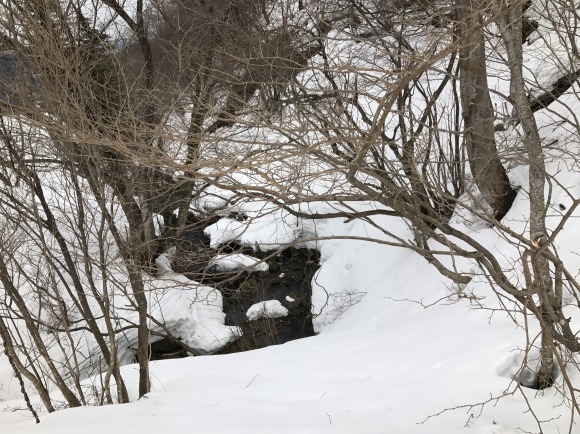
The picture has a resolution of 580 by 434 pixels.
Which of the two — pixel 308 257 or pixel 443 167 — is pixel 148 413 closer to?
pixel 443 167

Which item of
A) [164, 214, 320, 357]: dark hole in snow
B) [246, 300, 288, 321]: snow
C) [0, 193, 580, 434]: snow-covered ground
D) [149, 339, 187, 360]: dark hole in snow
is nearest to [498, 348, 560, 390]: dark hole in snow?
[0, 193, 580, 434]: snow-covered ground

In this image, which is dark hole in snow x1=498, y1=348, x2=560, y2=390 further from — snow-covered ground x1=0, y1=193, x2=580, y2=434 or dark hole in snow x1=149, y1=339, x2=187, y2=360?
dark hole in snow x1=149, y1=339, x2=187, y2=360

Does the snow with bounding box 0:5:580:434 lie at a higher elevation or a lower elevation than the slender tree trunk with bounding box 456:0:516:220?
lower

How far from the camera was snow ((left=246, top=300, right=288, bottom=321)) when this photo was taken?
1030cm

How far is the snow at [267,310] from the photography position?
33.8 ft

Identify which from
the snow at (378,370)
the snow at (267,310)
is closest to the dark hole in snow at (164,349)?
the snow at (378,370)

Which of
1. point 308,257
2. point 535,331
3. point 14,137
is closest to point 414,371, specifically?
point 535,331

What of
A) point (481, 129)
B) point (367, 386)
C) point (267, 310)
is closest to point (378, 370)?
point (367, 386)

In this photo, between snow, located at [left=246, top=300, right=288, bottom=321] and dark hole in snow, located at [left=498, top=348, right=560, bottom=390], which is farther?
snow, located at [left=246, top=300, right=288, bottom=321]

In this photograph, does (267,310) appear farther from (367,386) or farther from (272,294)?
(367,386)

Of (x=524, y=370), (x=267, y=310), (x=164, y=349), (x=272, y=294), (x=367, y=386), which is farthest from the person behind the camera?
(x=272, y=294)

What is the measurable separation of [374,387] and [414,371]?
17.6 inches

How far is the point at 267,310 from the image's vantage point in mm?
10320

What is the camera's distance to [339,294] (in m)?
10.0
